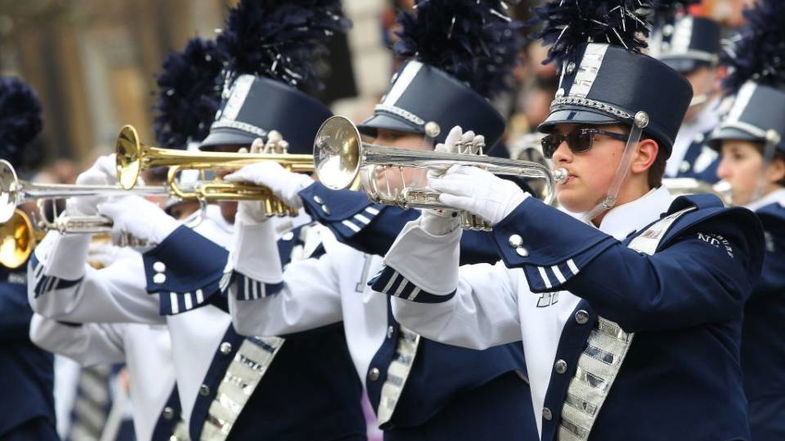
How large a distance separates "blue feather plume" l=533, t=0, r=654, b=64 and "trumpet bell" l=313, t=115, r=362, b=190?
73 centimetres

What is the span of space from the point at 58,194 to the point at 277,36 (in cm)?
111

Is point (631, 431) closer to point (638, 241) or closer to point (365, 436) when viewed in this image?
point (638, 241)

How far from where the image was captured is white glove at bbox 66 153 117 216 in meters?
5.98

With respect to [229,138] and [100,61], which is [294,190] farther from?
[100,61]

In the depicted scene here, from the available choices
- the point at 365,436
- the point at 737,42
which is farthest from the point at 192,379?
the point at 737,42

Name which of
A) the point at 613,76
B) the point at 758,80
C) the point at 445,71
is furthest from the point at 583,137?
the point at 758,80

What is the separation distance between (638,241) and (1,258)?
2812 millimetres

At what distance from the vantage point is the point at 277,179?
524 centimetres

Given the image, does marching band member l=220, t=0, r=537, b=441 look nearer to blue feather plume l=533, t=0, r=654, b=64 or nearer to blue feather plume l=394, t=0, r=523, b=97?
blue feather plume l=394, t=0, r=523, b=97

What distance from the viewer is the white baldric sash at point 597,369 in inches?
168

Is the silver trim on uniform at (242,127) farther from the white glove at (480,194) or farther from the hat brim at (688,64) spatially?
the hat brim at (688,64)

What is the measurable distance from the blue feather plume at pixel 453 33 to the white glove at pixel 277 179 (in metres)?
0.79

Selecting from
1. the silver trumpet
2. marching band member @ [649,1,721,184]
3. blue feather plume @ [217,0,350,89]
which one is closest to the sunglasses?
the silver trumpet

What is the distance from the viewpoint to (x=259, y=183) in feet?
17.3
